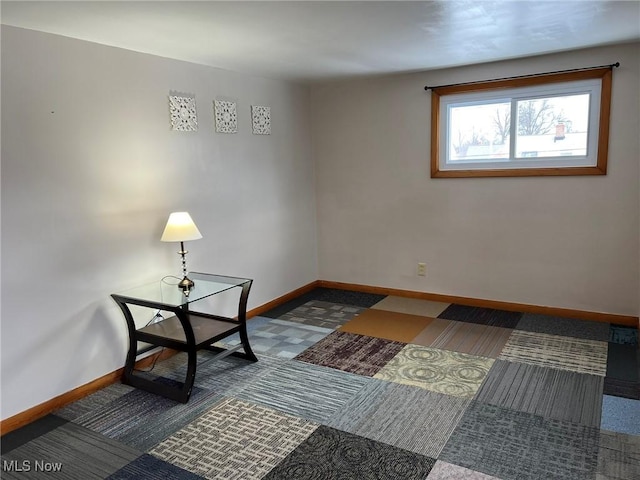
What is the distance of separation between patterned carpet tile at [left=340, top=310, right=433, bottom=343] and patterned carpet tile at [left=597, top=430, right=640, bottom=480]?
155 centimetres

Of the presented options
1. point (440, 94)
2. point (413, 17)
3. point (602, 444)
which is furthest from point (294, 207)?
point (602, 444)

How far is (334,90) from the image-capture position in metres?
4.82

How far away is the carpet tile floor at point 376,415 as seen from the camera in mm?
2195

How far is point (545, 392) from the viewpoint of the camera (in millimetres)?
2814

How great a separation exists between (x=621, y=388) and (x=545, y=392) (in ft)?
1.51

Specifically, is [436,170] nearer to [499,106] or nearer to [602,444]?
[499,106]

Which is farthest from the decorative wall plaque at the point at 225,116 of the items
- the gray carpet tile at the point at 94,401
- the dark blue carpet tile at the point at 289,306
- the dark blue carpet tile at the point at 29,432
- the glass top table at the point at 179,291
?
the dark blue carpet tile at the point at 29,432

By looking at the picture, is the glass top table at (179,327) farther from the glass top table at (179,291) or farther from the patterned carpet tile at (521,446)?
the patterned carpet tile at (521,446)

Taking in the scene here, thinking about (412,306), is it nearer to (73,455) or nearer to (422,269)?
(422,269)

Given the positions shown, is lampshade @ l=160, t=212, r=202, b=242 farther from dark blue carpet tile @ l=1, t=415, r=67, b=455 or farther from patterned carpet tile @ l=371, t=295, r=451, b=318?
patterned carpet tile @ l=371, t=295, r=451, b=318

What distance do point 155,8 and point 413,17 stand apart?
1345 mm

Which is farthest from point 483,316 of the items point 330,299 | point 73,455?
point 73,455

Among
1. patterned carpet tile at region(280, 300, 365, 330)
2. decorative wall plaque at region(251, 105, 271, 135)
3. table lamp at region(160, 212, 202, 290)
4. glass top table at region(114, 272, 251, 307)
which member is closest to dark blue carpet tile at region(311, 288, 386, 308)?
patterned carpet tile at region(280, 300, 365, 330)

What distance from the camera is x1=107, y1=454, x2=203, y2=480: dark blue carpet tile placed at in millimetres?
2154
